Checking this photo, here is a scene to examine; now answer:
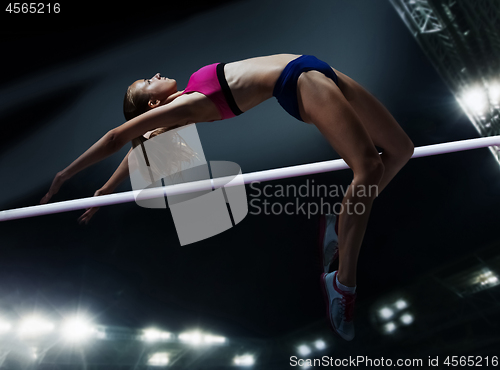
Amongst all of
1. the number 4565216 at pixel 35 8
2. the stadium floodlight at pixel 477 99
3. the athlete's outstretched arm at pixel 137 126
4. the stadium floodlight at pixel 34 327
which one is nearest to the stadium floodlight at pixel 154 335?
the stadium floodlight at pixel 34 327

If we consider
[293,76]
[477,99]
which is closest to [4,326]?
[293,76]

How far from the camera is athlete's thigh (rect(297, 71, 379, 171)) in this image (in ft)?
3.50

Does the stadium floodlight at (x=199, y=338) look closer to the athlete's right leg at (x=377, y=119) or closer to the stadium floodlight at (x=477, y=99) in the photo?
the athlete's right leg at (x=377, y=119)

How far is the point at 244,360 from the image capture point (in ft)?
5.00

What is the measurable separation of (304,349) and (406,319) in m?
0.47

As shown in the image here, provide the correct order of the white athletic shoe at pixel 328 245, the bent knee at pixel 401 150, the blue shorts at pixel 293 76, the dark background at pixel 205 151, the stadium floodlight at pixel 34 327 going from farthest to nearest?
the dark background at pixel 205 151 < the stadium floodlight at pixel 34 327 < the white athletic shoe at pixel 328 245 < the bent knee at pixel 401 150 < the blue shorts at pixel 293 76

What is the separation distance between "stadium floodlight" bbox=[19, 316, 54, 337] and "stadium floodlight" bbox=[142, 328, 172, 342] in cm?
49

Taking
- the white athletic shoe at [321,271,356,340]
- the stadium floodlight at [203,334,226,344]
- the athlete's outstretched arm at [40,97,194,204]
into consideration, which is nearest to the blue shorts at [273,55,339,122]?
the athlete's outstretched arm at [40,97,194,204]

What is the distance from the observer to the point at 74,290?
1.95m

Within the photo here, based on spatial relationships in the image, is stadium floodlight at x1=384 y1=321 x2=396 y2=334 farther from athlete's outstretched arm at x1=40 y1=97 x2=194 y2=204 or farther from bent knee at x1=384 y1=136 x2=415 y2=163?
athlete's outstretched arm at x1=40 y1=97 x2=194 y2=204

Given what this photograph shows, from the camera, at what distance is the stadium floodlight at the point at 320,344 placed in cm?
152

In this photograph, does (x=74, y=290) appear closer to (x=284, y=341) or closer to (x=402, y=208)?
(x=284, y=341)

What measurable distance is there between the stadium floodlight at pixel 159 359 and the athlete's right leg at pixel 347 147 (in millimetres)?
867

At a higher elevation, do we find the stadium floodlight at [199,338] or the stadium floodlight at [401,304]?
the stadium floodlight at [199,338]
